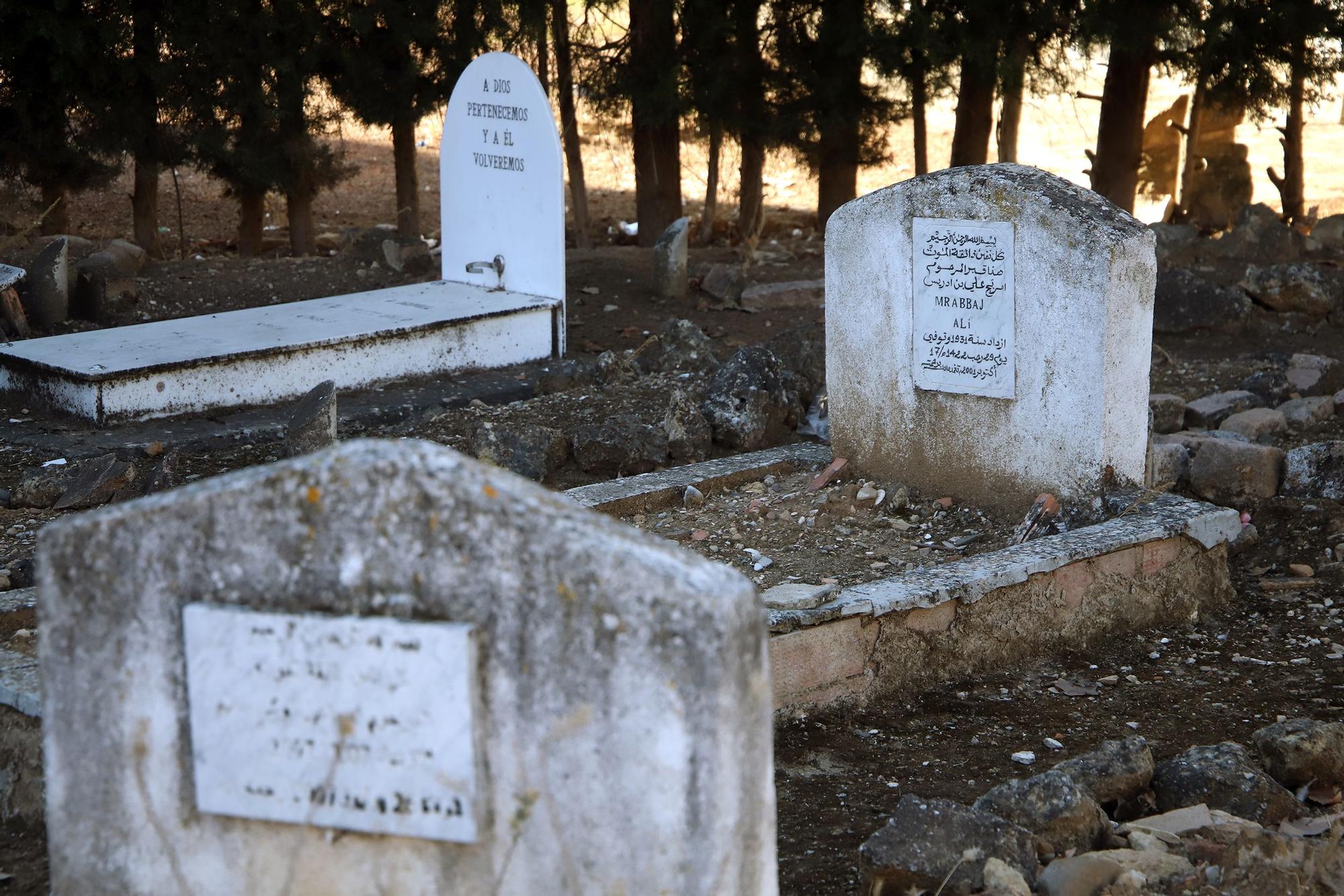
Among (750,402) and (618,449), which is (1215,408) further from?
(618,449)

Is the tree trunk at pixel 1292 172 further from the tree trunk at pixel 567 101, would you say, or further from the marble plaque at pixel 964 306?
the marble plaque at pixel 964 306

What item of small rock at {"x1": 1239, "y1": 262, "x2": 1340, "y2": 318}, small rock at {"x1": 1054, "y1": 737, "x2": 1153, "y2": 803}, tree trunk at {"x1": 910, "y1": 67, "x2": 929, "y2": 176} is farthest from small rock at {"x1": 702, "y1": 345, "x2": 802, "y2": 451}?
small rock at {"x1": 1239, "y1": 262, "x2": 1340, "y2": 318}

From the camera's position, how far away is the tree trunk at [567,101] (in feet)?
35.4

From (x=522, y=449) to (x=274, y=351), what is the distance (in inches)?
69.0

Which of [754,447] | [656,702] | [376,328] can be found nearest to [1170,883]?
[656,702]

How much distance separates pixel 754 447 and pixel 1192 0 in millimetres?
5177

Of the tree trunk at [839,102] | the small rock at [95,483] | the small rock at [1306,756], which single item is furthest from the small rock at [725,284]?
the small rock at [1306,756]

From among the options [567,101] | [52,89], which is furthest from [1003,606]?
[52,89]

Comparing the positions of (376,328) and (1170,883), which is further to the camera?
(376,328)

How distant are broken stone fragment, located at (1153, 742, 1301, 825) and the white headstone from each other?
17.5ft

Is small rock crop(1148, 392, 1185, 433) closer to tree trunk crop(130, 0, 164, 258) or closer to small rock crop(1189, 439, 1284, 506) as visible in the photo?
small rock crop(1189, 439, 1284, 506)

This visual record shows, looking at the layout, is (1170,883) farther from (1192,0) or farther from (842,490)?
(1192,0)

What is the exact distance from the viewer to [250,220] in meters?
11.1

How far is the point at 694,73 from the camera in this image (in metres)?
10.4
